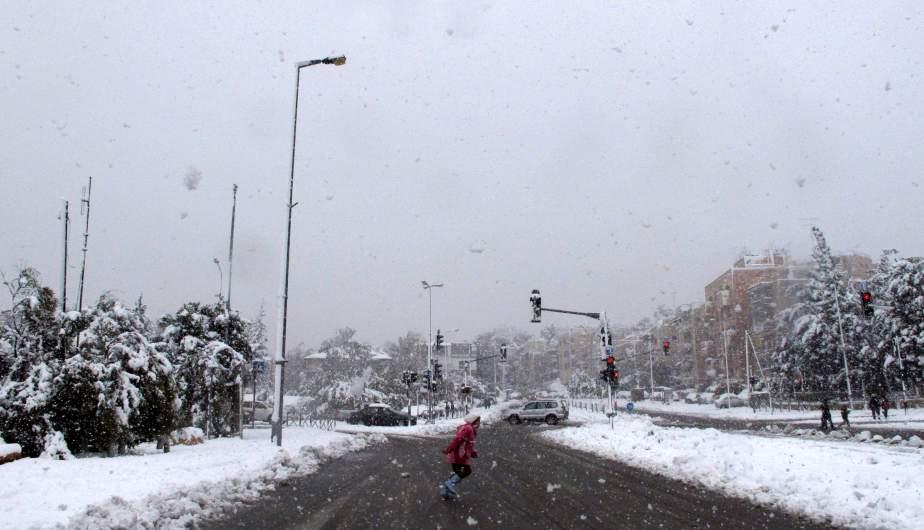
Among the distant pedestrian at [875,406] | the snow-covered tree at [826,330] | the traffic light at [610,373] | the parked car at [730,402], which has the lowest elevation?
the parked car at [730,402]

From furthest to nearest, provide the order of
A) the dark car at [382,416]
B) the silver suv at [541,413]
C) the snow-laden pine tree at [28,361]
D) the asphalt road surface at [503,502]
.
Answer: the silver suv at [541,413] → the dark car at [382,416] → the snow-laden pine tree at [28,361] → the asphalt road surface at [503,502]

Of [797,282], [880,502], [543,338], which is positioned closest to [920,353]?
[797,282]

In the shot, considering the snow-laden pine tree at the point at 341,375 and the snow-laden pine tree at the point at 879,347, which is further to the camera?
the snow-laden pine tree at the point at 341,375

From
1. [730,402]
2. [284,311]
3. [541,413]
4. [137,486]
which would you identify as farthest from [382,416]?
[730,402]

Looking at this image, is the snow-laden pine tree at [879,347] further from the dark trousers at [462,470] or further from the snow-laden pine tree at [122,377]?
the snow-laden pine tree at [122,377]

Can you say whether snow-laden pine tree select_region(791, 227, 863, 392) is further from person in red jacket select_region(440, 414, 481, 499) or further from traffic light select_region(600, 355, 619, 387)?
person in red jacket select_region(440, 414, 481, 499)

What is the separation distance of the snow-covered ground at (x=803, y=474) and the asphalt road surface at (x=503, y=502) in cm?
65

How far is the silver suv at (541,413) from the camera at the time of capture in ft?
151

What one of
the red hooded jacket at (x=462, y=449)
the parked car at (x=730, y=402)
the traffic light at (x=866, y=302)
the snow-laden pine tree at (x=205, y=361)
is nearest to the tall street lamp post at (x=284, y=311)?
the snow-laden pine tree at (x=205, y=361)

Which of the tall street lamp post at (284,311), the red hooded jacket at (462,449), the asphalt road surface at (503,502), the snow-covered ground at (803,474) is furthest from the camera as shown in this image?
the tall street lamp post at (284,311)

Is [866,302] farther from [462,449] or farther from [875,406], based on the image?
[462,449]

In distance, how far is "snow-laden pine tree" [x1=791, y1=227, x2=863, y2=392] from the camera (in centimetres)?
5194

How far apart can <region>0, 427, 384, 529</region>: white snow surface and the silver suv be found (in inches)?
1197

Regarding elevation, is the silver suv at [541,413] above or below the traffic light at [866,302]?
below
